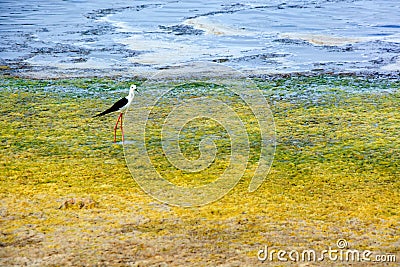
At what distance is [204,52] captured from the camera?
15828mm

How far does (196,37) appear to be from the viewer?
18.3 m

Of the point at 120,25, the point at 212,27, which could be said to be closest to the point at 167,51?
the point at 212,27

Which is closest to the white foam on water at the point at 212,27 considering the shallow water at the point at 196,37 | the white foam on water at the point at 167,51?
the shallow water at the point at 196,37

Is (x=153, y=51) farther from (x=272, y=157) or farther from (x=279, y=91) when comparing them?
(x=272, y=157)

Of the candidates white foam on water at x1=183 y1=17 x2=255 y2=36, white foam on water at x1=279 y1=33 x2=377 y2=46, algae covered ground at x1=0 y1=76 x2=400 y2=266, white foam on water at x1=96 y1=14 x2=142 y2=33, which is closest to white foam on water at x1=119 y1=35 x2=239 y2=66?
white foam on water at x1=96 y1=14 x2=142 y2=33

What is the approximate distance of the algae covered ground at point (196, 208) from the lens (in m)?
5.16

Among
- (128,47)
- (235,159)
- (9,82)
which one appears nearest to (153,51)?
(128,47)

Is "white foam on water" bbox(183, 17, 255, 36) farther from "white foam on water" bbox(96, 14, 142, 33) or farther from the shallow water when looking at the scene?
"white foam on water" bbox(96, 14, 142, 33)

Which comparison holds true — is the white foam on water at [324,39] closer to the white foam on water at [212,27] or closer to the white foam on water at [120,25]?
the white foam on water at [212,27]

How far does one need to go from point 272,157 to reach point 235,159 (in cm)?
46

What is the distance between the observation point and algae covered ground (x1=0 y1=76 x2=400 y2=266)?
203 inches

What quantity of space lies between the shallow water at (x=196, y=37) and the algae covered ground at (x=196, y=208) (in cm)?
475

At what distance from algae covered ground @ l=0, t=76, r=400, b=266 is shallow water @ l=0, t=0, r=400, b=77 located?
15.6ft

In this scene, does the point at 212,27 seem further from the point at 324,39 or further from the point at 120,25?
the point at 324,39
